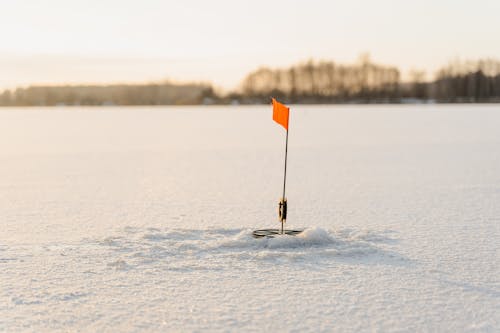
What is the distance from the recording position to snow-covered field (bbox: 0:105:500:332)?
334 cm

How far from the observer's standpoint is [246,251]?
4734 millimetres

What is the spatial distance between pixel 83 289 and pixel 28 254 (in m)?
1.09

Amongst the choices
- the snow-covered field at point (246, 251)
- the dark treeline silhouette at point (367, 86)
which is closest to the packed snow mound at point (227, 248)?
the snow-covered field at point (246, 251)

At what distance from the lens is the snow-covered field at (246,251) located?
10.9ft

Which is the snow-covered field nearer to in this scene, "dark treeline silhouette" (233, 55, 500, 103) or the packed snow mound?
the packed snow mound

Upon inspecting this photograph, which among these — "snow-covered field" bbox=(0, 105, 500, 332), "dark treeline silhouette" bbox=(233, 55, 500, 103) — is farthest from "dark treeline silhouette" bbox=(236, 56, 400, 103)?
"snow-covered field" bbox=(0, 105, 500, 332)

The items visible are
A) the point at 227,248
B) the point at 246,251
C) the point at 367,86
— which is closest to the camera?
the point at 246,251

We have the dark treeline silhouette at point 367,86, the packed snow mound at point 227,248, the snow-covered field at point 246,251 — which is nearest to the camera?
the snow-covered field at point 246,251

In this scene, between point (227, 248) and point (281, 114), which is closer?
point (227, 248)

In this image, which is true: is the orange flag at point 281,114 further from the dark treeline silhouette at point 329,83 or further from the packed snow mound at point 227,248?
the dark treeline silhouette at point 329,83

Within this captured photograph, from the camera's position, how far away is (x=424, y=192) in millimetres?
8008

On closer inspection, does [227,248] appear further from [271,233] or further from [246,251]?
[271,233]

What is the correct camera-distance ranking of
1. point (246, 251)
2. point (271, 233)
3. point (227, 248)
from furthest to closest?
point (271, 233) < point (227, 248) < point (246, 251)

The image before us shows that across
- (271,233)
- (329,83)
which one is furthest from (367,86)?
(271,233)
